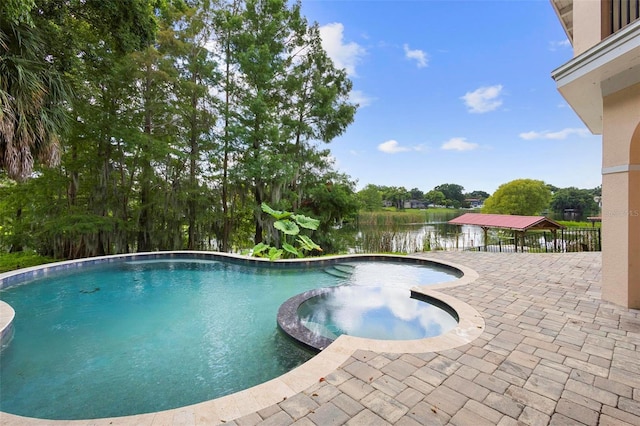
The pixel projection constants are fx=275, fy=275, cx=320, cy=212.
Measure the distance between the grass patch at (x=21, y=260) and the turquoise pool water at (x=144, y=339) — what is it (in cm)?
328

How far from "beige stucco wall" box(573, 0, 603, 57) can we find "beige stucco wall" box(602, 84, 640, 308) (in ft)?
2.86

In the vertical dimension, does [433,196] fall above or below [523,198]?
above

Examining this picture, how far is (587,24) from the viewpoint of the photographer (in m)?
3.84

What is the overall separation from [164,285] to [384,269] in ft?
17.0

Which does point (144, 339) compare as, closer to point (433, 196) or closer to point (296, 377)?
point (296, 377)

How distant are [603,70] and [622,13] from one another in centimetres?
96

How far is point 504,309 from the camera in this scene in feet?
11.8

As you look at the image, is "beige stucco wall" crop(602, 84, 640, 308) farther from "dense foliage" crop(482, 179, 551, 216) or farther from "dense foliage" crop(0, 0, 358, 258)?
"dense foliage" crop(482, 179, 551, 216)

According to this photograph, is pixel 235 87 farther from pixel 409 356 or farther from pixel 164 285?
pixel 409 356

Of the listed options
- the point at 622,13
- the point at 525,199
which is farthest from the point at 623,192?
the point at 525,199

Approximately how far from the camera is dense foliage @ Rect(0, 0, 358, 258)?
8.42m

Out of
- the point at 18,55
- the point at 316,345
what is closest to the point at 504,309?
the point at 316,345

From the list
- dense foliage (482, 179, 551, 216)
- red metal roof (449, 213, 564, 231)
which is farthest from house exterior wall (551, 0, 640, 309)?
dense foliage (482, 179, 551, 216)

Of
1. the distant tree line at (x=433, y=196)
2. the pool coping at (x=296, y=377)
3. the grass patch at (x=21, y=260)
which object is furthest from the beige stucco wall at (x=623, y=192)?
the distant tree line at (x=433, y=196)
